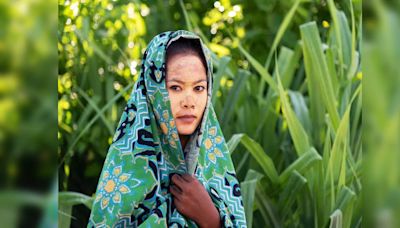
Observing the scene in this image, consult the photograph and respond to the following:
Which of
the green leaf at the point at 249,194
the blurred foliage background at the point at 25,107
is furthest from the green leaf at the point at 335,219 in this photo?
the blurred foliage background at the point at 25,107

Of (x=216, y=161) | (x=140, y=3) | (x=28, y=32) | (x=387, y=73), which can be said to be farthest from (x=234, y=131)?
(x=28, y=32)

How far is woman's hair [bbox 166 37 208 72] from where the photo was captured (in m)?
1.35

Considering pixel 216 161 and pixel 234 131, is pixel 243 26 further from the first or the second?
pixel 216 161

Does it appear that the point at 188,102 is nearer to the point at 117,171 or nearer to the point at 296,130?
the point at 117,171

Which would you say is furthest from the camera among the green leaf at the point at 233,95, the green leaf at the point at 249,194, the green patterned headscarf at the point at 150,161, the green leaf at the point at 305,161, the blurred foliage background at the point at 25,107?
the green leaf at the point at 233,95

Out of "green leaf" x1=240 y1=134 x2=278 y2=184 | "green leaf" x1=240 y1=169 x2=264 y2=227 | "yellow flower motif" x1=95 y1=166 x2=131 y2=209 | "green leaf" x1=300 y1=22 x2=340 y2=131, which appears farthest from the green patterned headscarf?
"green leaf" x1=300 y1=22 x2=340 y2=131

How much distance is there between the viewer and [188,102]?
52.6 inches

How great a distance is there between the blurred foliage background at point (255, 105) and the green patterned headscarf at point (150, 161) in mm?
623

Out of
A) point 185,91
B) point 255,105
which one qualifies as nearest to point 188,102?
point 185,91

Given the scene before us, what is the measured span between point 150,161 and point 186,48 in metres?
0.21

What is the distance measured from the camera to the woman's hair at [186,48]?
1354mm

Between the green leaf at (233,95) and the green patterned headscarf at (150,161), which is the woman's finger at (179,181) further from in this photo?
the green leaf at (233,95)

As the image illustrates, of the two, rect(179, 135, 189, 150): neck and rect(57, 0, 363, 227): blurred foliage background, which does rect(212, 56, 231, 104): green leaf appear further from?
rect(179, 135, 189, 150): neck

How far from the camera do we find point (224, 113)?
7.05 ft
